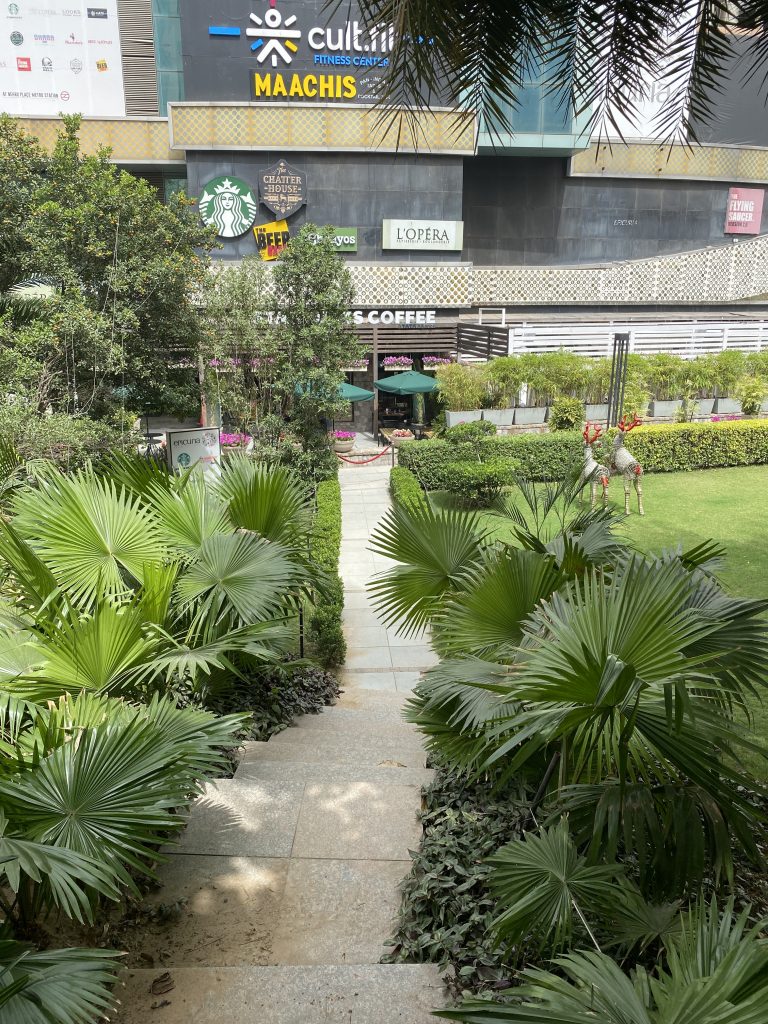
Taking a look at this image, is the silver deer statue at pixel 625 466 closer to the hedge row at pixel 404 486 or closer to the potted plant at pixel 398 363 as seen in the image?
the hedge row at pixel 404 486

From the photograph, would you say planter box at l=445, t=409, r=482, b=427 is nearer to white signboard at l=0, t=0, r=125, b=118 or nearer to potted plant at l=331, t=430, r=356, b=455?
potted plant at l=331, t=430, r=356, b=455

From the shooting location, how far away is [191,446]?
39.2 feet

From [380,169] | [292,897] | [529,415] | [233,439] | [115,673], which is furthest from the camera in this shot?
[380,169]

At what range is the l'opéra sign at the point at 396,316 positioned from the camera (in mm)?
23562

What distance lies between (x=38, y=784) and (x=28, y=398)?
8253 mm

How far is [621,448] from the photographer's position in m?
14.3

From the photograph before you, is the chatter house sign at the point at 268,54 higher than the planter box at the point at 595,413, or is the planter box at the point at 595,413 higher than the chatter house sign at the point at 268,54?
the chatter house sign at the point at 268,54

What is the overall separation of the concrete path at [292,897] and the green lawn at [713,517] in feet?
15.7

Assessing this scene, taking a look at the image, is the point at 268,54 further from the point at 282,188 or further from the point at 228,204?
the point at 228,204

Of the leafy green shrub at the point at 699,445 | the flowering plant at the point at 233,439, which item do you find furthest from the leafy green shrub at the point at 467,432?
the flowering plant at the point at 233,439

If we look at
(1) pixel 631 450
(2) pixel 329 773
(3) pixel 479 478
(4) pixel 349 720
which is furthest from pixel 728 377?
(2) pixel 329 773

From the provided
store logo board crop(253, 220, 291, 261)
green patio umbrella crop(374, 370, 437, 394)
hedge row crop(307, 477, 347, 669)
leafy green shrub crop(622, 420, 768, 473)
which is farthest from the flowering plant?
store logo board crop(253, 220, 291, 261)

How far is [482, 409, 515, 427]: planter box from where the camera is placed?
20000mm

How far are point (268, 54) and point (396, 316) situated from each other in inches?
351
